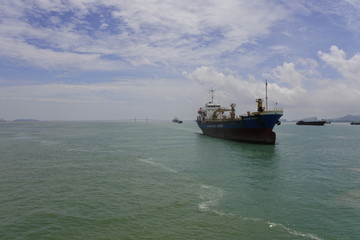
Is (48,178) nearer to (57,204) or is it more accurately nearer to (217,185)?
(57,204)

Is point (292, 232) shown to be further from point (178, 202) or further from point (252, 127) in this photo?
point (252, 127)

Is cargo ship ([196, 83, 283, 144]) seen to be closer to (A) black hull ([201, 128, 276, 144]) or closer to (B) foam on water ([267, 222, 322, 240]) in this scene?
(A) black hull ([201, 128, 276, 144])

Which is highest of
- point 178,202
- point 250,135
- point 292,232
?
point 250,135

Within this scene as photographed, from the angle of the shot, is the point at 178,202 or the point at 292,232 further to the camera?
the point at 178,202

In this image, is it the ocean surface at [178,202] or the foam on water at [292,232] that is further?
the ocean surface at [178,202]

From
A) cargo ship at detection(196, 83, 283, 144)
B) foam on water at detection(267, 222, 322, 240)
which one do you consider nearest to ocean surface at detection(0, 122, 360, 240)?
foam on water at detection(267, 222, 322, 240)

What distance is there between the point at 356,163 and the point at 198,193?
2468 cm

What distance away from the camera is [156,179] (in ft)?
77.0

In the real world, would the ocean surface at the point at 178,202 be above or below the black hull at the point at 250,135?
below

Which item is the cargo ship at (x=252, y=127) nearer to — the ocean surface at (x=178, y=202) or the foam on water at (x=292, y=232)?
the ocean surface at (x=178, y=202)

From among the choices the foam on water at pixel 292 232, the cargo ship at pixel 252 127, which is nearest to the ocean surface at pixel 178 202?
the foam on water at pixel 292 232

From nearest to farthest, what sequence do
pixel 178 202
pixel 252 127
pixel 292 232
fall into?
pixel 292 232, pixel 178 202, pixel 252 127

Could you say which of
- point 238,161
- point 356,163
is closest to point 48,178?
point 238,161

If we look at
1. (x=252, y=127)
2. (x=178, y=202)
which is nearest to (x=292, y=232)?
(x=178, y=202)
